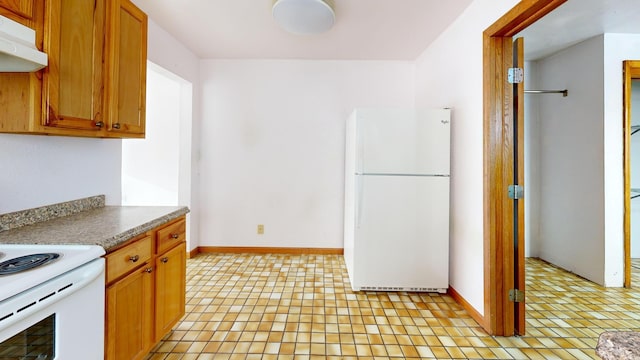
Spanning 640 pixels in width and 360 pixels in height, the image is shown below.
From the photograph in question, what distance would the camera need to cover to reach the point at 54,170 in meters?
1.73

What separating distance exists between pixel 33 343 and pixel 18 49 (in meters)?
1.04

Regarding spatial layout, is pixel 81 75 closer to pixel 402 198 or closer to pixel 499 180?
pixel 402 198

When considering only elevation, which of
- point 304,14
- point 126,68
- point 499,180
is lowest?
point 499,180

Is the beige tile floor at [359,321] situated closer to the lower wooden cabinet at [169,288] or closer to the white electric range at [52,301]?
the lower wooden cabinet at [169,288]

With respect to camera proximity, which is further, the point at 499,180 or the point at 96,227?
the point at 499,180

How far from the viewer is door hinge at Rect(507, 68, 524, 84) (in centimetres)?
202

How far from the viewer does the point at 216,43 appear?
321 cm

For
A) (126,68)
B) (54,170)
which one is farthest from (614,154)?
(54,170)

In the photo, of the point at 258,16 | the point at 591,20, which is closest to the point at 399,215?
the point at 258,16

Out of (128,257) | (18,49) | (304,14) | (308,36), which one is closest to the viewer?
(18,49)

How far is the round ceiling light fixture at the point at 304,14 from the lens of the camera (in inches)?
85.4

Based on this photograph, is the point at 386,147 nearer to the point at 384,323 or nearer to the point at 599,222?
the point at 384,323

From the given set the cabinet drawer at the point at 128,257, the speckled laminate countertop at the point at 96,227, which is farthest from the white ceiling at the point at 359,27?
the cabinet drawer at the point at 128,257

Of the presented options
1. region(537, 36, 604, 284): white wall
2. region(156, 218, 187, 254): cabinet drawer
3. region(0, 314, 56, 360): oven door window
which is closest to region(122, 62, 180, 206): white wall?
region(156, 218, 187, 254): cabinet drawer
